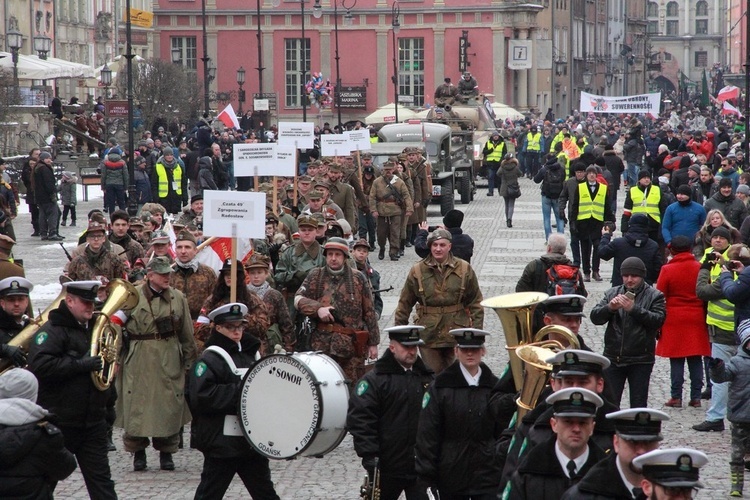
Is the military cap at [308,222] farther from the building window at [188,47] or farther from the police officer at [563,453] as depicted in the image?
the building window at [188,47]

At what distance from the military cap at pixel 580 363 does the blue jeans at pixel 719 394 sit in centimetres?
509

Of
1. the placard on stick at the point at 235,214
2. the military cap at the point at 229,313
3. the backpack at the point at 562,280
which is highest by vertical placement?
the placard on stick at the point at 235,214

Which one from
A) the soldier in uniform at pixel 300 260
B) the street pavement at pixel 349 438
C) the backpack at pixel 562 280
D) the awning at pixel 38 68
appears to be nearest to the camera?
the street pavement at pixel 349 438

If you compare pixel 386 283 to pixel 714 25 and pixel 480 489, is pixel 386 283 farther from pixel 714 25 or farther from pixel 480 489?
pixel 714 25

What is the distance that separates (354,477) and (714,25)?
519ft

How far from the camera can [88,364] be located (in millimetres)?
8625

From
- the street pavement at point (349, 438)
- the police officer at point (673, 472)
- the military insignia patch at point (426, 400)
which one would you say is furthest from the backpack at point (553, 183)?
the police officer at point (673, 472)

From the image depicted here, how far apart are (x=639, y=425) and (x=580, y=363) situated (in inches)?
38.0

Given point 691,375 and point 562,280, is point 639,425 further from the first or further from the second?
point 691,375

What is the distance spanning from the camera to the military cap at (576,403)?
5.87m

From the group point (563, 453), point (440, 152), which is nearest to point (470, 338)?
point (563, 453)

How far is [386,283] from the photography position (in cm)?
2055

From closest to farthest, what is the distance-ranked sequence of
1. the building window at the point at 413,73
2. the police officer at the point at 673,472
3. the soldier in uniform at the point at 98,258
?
the police officer at the point at 673,472 → the soldier in uniform at the point at 98,258 → the building window at the point at 413,73

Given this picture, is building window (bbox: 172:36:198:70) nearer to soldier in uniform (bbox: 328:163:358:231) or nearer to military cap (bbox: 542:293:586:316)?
soldier in uniform (bbox: 328:163:358:231)
